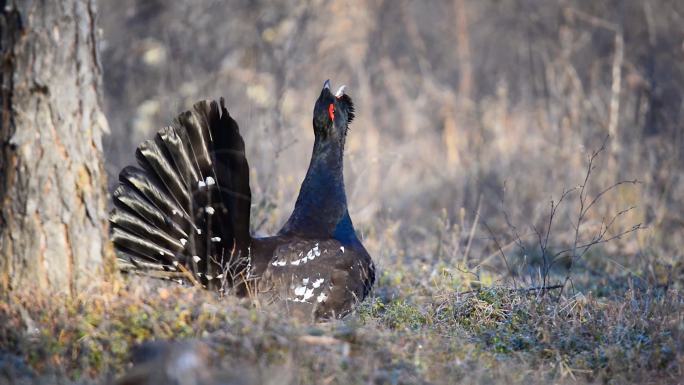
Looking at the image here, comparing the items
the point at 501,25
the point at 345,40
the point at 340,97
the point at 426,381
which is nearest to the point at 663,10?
the point at 501,25

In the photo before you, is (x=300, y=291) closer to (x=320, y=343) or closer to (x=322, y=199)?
(x=322, y=199)

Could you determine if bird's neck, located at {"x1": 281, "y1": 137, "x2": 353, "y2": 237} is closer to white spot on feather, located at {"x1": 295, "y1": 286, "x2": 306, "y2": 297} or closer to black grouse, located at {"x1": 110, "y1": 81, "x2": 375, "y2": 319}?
black grouse, located at {"x1": 110, "y1": 81, "x2": 375, "y2": 319}

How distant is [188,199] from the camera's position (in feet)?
16.3

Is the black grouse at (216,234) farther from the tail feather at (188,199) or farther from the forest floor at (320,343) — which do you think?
the forest floor at (320,343)

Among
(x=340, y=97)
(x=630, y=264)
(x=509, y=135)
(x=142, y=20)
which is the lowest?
(x=630, y=264)

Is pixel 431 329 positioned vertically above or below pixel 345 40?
below

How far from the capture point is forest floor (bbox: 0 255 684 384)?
376 centimetres

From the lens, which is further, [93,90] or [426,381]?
[93,90]

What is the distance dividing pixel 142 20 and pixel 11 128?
9.63m

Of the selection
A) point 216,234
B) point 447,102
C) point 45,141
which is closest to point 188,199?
point 216,234

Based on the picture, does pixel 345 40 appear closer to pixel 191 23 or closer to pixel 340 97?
pixel 191 23

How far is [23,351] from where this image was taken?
3828mm

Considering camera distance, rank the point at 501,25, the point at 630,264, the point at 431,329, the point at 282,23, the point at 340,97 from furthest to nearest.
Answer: the point at 501,25
the point at 282,23
the point at 630,264
the point at 340,97
the point at 431,329

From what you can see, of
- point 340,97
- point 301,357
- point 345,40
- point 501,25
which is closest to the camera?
→ point 301,357
